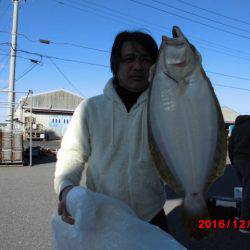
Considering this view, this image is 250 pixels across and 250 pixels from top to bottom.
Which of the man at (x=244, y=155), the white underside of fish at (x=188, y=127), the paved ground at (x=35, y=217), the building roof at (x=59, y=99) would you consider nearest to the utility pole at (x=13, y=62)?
the paved ground at (x=35, y=217)

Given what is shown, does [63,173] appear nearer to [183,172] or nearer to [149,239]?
[149,239]

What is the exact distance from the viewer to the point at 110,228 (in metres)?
1.83

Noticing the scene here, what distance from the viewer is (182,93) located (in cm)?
144

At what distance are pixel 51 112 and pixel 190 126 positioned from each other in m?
37.9

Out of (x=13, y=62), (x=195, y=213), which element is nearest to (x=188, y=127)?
(x=195, y=213)

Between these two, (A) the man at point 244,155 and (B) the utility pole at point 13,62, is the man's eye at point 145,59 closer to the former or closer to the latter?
(A) the man at point 244,155

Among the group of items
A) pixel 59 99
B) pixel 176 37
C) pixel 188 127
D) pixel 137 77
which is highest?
pixel 176 37

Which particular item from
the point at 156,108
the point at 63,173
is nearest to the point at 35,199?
the point at 63,173

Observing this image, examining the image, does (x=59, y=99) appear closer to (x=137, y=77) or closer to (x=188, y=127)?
(x=137, y=77)

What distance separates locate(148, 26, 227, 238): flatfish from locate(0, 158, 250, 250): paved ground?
3673 millimetres

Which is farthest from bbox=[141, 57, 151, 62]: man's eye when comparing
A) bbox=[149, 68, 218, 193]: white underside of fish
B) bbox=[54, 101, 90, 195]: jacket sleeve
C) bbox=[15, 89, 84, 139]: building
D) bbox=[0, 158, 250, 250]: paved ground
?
bbox=[15, 89, 84, 139]: building

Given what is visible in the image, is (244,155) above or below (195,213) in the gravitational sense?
below

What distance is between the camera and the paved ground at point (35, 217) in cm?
501

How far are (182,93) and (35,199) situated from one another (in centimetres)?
695
